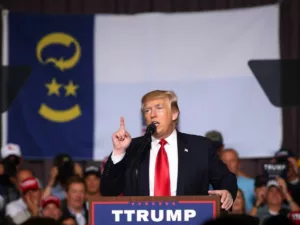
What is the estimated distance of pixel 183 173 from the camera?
4.61 meters

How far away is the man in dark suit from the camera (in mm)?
4559

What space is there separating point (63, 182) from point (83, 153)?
1217 mm

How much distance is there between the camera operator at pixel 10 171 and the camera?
318 inches

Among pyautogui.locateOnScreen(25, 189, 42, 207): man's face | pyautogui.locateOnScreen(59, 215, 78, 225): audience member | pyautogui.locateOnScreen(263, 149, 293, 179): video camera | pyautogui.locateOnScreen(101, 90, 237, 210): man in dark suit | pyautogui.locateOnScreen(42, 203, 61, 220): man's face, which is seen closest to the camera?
pyautogui.locateOnScreen(101, 90, 237, 210): man in dark suit

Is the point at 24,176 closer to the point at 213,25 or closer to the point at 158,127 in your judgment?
the point at 213,25

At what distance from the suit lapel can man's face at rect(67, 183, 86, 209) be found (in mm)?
3022

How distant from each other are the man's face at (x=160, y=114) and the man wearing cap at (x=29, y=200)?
11.0 feet

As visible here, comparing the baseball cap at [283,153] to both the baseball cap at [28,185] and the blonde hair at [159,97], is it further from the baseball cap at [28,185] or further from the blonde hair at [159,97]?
the blonde hair at [159,97]

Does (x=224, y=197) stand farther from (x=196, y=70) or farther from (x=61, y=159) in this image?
(x=196, y=70)

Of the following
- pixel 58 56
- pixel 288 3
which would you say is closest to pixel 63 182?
pixel 58 56

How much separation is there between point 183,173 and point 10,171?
453 cm

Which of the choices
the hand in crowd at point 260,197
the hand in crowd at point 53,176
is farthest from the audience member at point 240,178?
the hand in crowd at point 53,176

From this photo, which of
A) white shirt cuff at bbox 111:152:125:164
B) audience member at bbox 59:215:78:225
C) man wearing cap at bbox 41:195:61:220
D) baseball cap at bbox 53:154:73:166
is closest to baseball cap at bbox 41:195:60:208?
man wearing cap at bbox 41:195:61:220

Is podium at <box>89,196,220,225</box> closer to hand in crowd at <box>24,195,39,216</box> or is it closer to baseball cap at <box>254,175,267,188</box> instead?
hand in crowd at <box>24,195,39,216</box>
